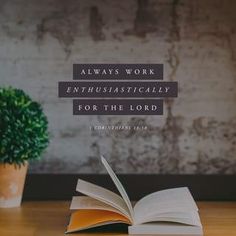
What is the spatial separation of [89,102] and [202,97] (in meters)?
0.33

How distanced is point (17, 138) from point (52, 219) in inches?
8.8

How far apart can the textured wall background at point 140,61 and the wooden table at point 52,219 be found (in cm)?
14

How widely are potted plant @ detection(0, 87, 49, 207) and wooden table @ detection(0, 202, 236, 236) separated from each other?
0.06 metres

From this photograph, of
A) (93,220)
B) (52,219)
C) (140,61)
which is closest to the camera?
(93,220)

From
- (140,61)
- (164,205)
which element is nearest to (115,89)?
(140,61)

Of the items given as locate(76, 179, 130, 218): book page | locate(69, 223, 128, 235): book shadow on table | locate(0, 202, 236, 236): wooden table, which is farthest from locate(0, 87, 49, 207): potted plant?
locate(69, 223, 128, 235): book shadow on table

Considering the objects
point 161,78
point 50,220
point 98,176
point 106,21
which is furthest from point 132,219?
point 106,21

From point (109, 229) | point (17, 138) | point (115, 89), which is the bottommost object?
point (109, 229)

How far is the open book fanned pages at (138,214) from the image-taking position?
1187 millimetres

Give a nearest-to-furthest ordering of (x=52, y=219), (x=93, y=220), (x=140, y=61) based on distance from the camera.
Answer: (x=93, y=220) → (x=52, y=219) → (x=140, y=61)

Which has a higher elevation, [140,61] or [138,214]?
[140,61]

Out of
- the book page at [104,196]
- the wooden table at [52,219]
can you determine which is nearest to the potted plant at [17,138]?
the wooden table at [52,219]

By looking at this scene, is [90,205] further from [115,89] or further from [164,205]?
[115,89]

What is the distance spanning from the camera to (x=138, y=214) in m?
1.24
